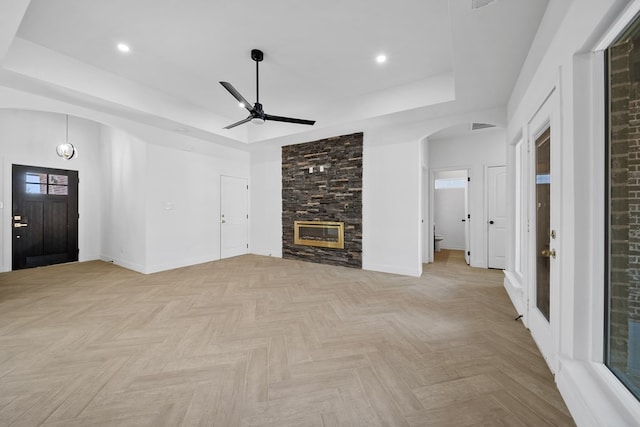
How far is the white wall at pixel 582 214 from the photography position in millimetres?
1366

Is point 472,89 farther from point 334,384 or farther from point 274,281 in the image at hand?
point 274,281

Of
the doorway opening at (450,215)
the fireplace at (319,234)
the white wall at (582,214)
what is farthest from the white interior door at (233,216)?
the white wall at (582,214)

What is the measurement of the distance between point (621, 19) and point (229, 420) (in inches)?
112

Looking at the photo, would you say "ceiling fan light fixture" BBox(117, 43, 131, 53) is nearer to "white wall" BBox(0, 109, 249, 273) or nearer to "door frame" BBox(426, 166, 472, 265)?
"white wall" BBox(0, 109, 249, 273)

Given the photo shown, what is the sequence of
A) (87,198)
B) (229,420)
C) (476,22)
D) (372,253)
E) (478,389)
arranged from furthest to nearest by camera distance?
(87,198) → (372,253) → (476,22) → (478,389) → (229,420)

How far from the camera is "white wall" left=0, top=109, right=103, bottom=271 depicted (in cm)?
484

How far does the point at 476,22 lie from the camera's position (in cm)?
206

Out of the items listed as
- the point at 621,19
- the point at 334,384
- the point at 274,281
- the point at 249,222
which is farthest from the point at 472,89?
the point at 249,222

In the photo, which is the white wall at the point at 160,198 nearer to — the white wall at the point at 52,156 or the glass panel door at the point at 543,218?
the white wall at the point at 52,156

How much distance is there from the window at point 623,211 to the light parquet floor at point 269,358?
0.49m

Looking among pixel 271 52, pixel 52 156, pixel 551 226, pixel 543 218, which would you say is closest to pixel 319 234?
pixel 271 52

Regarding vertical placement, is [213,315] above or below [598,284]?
below

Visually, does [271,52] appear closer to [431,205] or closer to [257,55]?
[257,55]

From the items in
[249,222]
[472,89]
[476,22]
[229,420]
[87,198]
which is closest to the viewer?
[229,420]
